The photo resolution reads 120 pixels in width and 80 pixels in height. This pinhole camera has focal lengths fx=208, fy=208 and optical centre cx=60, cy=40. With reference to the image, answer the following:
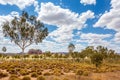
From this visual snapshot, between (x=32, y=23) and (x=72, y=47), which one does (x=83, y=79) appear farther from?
(x=72, y=47)

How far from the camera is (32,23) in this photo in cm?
5809

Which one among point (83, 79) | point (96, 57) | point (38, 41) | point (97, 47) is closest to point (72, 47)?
point (97, 47)

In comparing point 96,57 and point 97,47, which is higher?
point 97,47

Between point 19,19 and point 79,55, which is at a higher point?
point 19,19

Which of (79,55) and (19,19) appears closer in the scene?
(19,19)

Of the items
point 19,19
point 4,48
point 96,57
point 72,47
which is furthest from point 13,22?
point 72,47

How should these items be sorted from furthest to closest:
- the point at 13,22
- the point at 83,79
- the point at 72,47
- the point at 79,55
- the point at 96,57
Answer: the point at 72,47, the point at 79,55, the point at 13,22, the point at 96,57, the point at 83,79

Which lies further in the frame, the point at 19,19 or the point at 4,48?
the point at 4,48

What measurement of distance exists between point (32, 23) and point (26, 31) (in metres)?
2.94

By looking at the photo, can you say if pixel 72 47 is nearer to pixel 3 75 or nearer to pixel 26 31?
pixel 26 31

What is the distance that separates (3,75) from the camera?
2797cm

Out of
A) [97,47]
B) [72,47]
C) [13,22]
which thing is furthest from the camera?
[72,47]

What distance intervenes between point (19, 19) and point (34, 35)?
622cm

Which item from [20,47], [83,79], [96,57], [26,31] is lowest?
[83,79]
